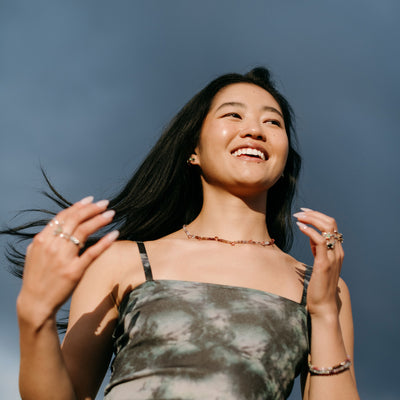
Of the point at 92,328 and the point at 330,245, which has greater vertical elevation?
the point at 330,245

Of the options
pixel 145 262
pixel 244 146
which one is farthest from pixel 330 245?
pixel 145 262

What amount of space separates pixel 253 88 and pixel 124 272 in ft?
6.56

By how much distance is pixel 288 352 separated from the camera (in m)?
3.42

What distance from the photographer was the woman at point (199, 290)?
286 cm

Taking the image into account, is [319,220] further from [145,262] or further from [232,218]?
[145,262]

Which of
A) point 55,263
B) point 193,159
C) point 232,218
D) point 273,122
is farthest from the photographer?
point 193,159

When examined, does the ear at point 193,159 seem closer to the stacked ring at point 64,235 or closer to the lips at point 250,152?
the lips at point 250,152

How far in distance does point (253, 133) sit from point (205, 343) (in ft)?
5.70

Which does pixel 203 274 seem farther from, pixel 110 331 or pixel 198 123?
pixel 198 123

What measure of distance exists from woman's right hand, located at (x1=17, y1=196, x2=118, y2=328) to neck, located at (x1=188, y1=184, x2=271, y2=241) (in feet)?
5.42

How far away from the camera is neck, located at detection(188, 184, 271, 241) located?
4.30 meters

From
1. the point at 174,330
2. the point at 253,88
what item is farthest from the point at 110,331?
the point at 253,88

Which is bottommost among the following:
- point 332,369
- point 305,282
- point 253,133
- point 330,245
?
point 332,369

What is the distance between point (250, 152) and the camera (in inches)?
167
